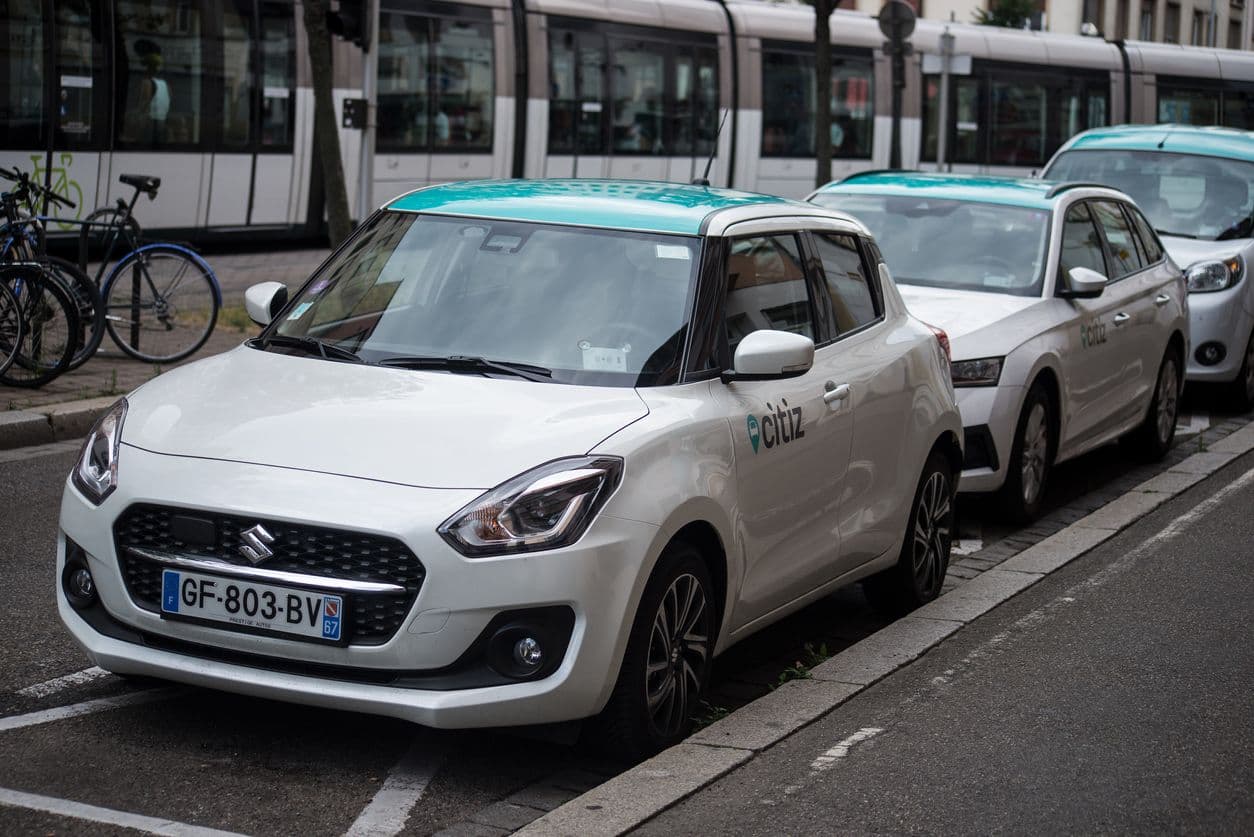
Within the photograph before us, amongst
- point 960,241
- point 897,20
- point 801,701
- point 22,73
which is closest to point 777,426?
point 801,701

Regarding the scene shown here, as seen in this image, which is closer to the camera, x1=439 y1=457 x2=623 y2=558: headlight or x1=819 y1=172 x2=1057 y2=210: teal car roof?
x1=439 y1=457 x2=623 y2=558: headlight

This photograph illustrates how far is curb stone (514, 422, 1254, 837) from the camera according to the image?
439 cm

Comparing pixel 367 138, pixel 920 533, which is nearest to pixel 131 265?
pixel 367 138

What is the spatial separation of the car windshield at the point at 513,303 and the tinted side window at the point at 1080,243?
4.54 m

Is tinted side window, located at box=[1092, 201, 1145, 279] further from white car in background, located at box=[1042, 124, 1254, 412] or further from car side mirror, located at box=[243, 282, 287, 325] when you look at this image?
car side mirror, located at box=[243, 282, 287, 325]

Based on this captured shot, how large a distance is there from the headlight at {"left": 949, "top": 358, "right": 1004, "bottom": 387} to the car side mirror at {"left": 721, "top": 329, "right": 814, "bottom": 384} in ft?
10.9

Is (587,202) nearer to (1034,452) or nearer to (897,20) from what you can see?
(1034,452)

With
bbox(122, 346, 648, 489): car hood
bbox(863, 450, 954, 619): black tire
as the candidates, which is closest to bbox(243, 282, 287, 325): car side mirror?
bbox(122, 346, 648, 489): car hood

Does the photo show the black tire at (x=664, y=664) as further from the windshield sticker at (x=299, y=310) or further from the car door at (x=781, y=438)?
the windshield sticker at (x=299, y=310)

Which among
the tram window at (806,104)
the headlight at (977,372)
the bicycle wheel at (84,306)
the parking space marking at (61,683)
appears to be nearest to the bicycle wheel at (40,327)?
the bicycle wheel at (84,306)

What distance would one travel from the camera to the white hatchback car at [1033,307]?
8570mm

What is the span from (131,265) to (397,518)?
7909mm

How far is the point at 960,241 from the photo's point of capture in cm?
986

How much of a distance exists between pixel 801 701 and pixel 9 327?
6.35 m
